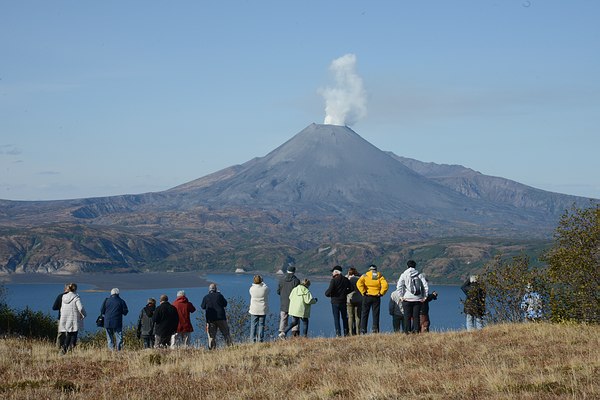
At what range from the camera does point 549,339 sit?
577 inches

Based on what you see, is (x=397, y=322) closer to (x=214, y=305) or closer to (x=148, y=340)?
(x=214, y=305)

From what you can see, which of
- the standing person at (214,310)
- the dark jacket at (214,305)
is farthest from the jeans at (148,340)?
the dark jacket at (214,305)

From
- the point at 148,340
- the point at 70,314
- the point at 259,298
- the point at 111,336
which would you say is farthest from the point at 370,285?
the point at 70,314

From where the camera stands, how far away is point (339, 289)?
1950 cm

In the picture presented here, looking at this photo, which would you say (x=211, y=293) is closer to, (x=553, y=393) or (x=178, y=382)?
(x=178, y=382)

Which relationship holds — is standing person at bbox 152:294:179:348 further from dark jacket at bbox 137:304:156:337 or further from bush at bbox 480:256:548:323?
bush at bbox 480:256:548:323

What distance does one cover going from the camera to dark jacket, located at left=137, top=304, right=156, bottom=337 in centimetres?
1866

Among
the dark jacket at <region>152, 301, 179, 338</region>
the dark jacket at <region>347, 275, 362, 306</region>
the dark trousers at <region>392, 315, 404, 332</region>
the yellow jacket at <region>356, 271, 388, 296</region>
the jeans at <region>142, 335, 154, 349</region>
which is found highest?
the yellow jacket at <region>356, 271, 388, 296</region>

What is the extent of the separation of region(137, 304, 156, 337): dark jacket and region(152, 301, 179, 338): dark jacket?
0.40 m

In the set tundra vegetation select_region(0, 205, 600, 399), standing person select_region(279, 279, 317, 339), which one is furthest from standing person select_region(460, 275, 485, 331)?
standing person select_region(279, 279, 317, 339)

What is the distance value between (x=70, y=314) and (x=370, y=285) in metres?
7.26

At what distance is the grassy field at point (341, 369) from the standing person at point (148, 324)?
258 cm

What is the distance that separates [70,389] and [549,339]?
28.5ft

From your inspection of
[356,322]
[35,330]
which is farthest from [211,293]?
[35,330]
